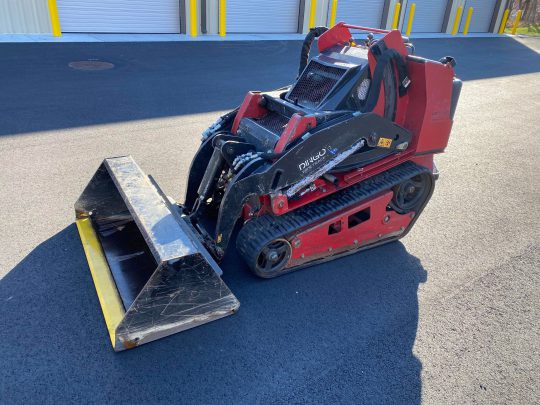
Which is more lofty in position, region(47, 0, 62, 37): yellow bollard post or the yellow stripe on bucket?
region(47, 0, 62, 37): yellow bollard post

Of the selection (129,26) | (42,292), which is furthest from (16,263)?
(129,26)

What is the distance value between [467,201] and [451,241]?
3.58 feet

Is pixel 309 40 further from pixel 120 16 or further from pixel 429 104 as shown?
pixel 120 16

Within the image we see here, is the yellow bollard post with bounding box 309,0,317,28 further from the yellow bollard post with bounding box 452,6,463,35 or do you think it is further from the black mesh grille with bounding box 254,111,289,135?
the black mesh grille with bounding box 254,111,289,135

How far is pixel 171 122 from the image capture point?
7.19m

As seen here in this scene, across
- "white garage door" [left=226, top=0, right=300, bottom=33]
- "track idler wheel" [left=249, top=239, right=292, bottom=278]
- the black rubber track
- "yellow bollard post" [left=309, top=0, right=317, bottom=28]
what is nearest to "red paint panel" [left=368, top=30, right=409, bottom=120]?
the black rubber track

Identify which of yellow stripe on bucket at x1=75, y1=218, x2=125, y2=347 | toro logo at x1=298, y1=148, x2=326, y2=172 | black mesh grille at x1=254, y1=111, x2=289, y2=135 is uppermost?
black mesh grille at x1=254, y1=111, x2=289, y2=135

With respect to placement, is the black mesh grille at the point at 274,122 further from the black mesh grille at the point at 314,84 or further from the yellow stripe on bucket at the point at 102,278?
the yellow stripe on bucket at the point at 102,278

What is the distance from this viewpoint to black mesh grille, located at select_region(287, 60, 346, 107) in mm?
4008

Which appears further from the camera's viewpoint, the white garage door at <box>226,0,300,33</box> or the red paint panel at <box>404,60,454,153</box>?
the white garage door at <box>226,0,300,33</box>

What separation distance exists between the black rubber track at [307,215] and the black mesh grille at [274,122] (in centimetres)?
71

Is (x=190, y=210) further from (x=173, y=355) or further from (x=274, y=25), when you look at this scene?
(x=274, y=25)

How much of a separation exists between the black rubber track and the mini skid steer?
0.03 feet

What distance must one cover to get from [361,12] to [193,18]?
7.86 metres
